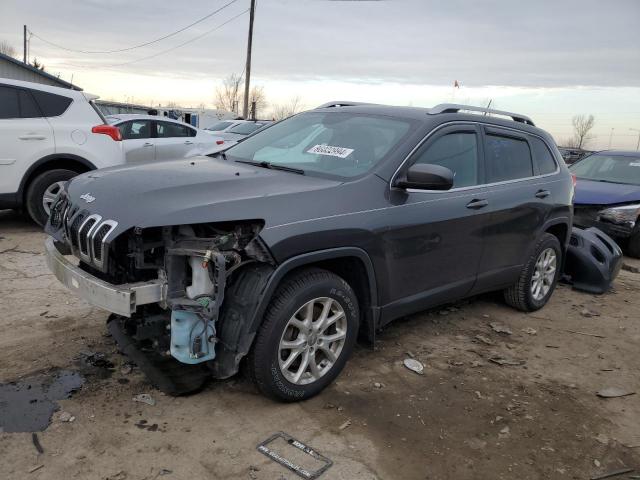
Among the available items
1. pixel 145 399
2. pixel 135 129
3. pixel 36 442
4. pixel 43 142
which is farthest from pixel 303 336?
pixel 135 129

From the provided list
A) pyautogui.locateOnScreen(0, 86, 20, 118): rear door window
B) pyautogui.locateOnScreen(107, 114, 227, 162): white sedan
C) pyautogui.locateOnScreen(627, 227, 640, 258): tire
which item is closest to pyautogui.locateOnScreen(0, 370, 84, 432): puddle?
pyautogui.locateOnScreen(0, 86, 20, 118): rear door window

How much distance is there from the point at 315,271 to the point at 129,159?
801 cm

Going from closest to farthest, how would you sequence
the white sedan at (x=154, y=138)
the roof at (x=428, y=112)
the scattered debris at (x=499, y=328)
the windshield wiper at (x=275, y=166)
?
the windshield wiper at (x=275, y=166)
the roof at (x=428, y=112)
the scattered debris at (x=499, y=328)
the white sedan at (x=154, y=138)

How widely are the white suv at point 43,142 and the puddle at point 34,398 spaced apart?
4.18 m

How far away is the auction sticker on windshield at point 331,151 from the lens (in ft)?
12.6

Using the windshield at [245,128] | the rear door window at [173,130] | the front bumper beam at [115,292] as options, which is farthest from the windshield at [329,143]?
the windshield at [245,128]

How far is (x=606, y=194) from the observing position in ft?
27.5

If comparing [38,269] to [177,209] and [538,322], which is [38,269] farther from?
[538,322]

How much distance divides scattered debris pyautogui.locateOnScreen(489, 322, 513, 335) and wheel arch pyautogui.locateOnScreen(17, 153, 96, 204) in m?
5.49

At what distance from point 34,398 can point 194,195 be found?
155 cm

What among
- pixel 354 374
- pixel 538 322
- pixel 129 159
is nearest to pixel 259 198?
pixel 354 374

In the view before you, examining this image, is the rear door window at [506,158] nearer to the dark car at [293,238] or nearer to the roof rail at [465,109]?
the dark car at [293,238]

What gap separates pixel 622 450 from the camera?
126 inches

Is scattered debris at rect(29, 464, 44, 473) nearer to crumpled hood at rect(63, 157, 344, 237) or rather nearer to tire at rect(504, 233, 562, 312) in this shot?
crumpled hood at rect(63, 157, 344, 237)
